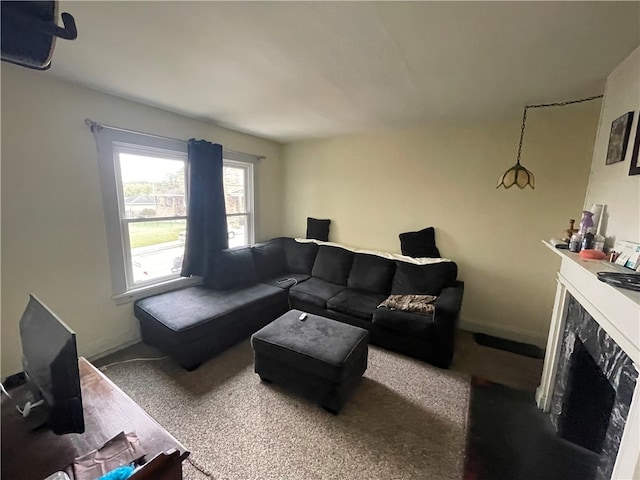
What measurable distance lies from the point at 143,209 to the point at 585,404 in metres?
3.75

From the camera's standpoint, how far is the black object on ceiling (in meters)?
0.68

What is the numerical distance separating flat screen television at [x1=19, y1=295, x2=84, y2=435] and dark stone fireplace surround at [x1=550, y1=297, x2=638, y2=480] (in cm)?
205

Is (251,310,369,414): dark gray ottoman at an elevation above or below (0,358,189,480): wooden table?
below

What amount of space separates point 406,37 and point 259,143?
9.16 feet

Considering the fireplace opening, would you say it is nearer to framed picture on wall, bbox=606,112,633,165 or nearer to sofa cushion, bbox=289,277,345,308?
framed picture on wall, bbox=606,112,633,165

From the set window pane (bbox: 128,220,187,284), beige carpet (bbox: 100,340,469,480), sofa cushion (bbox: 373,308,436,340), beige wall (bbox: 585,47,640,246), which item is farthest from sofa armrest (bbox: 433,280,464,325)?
window pane (bbox: 128,220,187,284)

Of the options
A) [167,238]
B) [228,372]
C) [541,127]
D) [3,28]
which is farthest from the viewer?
[167,238]

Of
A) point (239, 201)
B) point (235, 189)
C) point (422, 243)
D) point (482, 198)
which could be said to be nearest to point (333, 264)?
point (422, 243)

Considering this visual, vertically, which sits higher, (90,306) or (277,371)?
(90,306)

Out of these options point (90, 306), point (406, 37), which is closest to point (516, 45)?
point (406, 37)

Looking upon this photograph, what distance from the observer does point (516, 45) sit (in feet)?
4.59

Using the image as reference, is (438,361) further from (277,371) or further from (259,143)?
(259,143)

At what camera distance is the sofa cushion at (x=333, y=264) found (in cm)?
347

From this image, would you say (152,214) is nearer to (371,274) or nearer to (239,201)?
(239,201)
